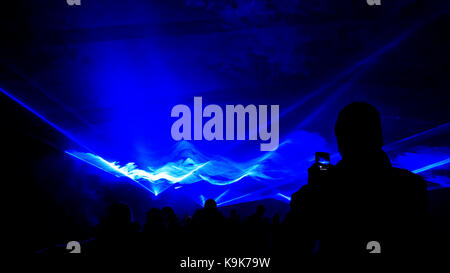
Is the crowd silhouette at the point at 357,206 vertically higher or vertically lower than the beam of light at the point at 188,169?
lower

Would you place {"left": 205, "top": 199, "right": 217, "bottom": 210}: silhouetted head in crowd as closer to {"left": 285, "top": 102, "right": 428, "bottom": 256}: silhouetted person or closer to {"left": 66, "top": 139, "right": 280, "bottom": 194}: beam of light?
{"left": 285, "top": 102, "right": 428, "bottom": 256}: silhouetted person

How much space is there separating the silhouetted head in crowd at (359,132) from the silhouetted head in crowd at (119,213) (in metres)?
2.69

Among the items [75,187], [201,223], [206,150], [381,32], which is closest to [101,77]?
[75,187]

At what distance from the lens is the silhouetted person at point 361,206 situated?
0.77 metres

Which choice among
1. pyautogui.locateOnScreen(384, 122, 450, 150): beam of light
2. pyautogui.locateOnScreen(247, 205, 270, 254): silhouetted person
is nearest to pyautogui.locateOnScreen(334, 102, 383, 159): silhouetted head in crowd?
pyautogui.locateOnScreen(247, 205, 270, 254): silhouetted person

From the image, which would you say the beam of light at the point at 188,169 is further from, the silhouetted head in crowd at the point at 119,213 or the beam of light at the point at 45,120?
the silhouetted head in crowd at the point at 119,213

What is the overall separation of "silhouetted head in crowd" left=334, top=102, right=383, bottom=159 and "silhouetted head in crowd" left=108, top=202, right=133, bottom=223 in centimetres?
269

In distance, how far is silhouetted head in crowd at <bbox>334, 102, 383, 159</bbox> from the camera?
0.86 m

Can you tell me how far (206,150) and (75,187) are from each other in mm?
4668

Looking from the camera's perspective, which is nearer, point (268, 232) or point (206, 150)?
point (268, 232)

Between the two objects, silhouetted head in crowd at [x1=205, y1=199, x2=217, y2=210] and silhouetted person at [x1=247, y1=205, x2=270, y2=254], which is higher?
silhouetted head in crowd at [x1=205, y1=199, x2=217, y2=210]

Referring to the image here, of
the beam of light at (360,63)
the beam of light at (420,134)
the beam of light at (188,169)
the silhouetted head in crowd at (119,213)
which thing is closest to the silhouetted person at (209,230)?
the silhouetted head in crowd at (119,213)
